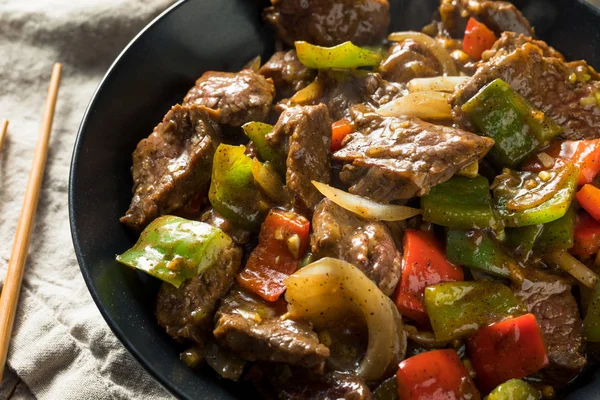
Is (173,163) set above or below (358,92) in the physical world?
below

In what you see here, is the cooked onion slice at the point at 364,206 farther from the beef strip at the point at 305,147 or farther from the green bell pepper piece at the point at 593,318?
the green bell pepper piece at the point at 593,318

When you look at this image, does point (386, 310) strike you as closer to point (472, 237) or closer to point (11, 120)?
point (472, 237)

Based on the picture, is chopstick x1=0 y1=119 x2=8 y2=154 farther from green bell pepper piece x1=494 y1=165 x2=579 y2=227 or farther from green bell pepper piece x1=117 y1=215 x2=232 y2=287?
green bell pepper piece x1=494 y1=165 x2=579 y2=227

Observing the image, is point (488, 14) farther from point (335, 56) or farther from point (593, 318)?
point (593, 318)

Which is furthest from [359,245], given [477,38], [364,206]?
[477,38]

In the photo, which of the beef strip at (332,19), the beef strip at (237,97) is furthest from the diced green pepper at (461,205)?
the beef strip at (332,19)

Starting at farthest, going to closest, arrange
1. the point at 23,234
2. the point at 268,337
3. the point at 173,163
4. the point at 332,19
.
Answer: the point at 332,19
the point at 23,234
the point at 173,163
the point at 268,337
